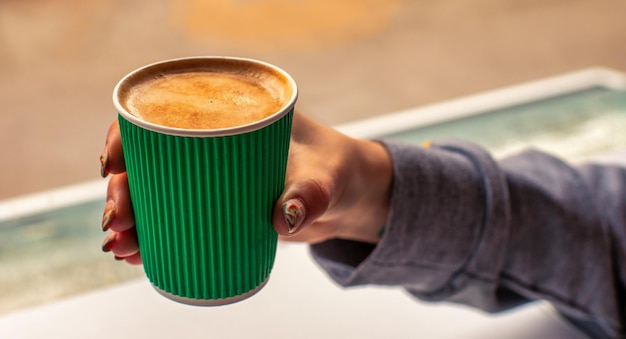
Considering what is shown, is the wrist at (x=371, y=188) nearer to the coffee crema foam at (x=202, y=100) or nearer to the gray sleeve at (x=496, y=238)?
the gray sleeve at (x=496, y=238)

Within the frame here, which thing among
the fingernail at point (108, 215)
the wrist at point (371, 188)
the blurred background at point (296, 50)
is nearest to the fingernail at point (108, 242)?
the fingernail at point (108, 215)

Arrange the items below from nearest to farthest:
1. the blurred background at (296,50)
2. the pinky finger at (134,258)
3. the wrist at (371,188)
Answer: the pinky finger at (134,258) → the wrist at (371,188) → the blurred background at (296,50)

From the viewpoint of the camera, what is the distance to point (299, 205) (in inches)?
18.8

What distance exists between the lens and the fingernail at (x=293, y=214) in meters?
0.47

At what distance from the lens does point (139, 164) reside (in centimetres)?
44

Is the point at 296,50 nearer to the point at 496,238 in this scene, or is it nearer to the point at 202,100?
the point at 496,238

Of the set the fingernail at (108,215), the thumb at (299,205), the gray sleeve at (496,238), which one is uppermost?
the thumb at (299,205)

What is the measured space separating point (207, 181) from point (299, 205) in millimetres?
77

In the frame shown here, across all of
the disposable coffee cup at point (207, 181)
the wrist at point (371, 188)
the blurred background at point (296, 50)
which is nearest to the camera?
the disposable coffee cup at point (207, 181)

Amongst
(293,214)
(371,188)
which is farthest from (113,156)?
(371,188)

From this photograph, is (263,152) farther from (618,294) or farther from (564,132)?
(564,132)

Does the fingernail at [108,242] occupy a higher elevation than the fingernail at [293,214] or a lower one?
lower

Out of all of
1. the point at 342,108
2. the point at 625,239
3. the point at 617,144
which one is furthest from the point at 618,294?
the point at 342,108

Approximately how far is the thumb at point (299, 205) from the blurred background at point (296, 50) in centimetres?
138
